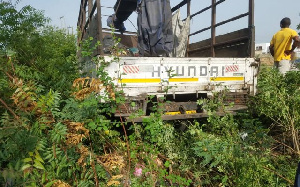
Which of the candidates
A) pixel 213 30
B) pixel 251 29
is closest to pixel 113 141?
pixel 251 29

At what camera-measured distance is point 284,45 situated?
572cm

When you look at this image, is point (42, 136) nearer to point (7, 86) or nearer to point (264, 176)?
point (7, 86)

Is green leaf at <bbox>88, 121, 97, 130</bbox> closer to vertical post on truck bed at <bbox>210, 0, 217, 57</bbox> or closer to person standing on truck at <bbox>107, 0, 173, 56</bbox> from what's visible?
person standing on truck at <bbox>107, 0, 173, 56</bbox>

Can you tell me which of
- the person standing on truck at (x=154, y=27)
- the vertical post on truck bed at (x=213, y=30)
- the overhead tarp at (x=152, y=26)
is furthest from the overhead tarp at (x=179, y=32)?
the overhead tarp at (x=152, y=26)

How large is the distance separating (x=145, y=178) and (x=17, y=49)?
4.27 meters

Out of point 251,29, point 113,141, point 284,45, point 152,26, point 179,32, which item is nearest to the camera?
point 113,141

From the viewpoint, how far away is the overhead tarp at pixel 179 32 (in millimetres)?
6730

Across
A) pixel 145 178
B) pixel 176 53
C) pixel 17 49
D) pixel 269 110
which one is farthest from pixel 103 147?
pixel 176 53

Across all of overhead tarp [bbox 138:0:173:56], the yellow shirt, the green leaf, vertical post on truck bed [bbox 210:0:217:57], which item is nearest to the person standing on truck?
overhead tarp [bbox 138:0:173:56]

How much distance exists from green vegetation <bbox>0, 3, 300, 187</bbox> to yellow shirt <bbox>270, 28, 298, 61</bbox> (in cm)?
142

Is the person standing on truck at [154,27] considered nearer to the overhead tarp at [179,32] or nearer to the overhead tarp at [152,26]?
the overhead tarp at [152,26]

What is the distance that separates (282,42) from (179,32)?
2.50m

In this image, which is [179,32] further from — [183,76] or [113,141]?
[113,141]

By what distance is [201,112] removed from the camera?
15.1 ft
